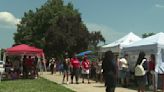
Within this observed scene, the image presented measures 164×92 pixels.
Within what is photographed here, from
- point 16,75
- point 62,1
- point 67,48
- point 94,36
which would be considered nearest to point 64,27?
point 67,48

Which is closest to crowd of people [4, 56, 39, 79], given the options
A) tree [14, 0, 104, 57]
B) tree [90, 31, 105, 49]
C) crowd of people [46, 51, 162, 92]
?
crowd of people [46, 51, 162, 92]

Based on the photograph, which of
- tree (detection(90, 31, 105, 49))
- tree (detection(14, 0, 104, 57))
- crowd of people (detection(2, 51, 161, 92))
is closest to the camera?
crowd of people (detection(2, 51, 161, 92))

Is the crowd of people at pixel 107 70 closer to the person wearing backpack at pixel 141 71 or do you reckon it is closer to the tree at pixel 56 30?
the person wearing backpack at pixel 141 71

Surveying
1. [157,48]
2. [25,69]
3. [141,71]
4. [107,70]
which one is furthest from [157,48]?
[25,69]

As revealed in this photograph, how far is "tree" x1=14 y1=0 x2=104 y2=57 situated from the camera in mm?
64688

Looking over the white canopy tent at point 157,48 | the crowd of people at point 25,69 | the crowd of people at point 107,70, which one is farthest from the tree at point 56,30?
the white canopy tent at point 157,48

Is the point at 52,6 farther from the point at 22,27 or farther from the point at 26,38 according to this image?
the point at 22,27

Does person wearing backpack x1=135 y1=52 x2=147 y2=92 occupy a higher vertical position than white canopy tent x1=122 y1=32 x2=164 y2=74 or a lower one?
lower

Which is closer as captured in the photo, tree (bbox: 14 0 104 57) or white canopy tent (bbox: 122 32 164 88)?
white canopy tent (bbox: 122 32 164 88)

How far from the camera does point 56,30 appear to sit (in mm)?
64062

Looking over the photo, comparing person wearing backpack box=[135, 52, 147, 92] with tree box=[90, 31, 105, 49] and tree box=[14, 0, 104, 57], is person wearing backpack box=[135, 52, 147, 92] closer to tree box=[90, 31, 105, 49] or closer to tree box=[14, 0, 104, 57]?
tree box=[14, 0, 104, 57]

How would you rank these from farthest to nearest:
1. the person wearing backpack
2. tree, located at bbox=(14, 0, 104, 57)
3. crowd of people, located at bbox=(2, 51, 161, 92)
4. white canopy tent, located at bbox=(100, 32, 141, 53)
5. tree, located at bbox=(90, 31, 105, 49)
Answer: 1. tree, located at bbox=(90, 31, 105, 49)
2. tree, located at bbox=(14, 0, 104, 57)
3. white canopy tent, located at bbox=(100, 32, 141, 53)
4. the person wearing backpack
5. crowd of people, located at bbox=(2, 51, 161, 92)

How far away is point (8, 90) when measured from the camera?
73.0 ft

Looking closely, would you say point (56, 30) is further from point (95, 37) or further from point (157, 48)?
point (157, 48)
